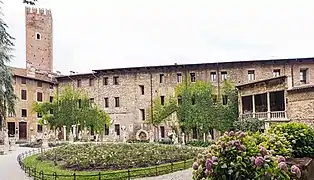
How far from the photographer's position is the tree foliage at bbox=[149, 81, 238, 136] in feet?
122

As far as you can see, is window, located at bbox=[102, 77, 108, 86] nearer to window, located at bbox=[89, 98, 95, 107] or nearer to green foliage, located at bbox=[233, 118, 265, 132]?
window, located at bbox=[89, 98, 95, 107]

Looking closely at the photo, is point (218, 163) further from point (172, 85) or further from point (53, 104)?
point (53, 104)

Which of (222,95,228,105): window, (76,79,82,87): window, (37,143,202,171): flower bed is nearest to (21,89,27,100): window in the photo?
(76,79,82,87): window

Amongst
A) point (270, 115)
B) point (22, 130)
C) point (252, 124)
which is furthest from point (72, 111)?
point (270, 115)

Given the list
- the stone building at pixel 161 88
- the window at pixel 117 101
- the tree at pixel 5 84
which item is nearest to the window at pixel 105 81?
the stone building at pixel 161 88

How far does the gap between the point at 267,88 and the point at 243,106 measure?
5486 mm

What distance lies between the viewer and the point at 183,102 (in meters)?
39.0

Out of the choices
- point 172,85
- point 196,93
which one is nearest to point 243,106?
point 196,93

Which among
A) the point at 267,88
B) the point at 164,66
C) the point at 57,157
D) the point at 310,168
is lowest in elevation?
the point at 57,157

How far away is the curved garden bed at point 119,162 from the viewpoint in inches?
671

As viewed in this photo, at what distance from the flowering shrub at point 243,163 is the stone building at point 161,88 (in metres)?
21.8

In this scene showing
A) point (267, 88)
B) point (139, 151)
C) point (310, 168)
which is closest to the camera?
point (310, 168)

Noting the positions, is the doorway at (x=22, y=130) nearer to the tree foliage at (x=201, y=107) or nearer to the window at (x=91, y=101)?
the window at (x=91, y=101)

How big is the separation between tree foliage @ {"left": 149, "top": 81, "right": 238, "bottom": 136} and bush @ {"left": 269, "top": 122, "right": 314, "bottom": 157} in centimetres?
2850
